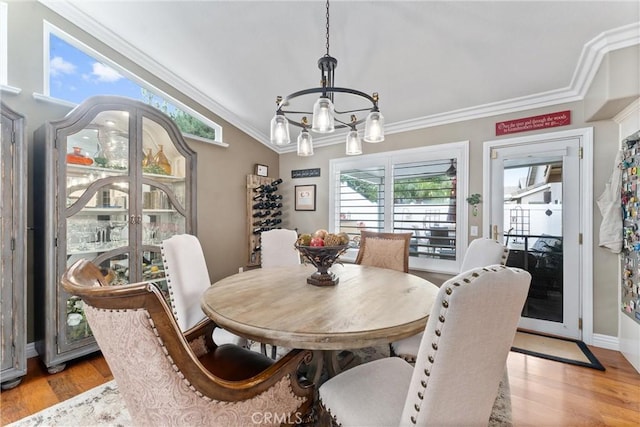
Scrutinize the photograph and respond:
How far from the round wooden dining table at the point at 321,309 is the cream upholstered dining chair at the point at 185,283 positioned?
25 cm

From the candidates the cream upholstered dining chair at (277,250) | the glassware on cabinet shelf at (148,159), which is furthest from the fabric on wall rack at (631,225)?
the glassware on cabinet shelf at (148,159)

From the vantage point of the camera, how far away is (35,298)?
7.52 feet

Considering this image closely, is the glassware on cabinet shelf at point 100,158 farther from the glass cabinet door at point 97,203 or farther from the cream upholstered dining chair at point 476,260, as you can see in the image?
the cream upholstered dining chair at point 476,260

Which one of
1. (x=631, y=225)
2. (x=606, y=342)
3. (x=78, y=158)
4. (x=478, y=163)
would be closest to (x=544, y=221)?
(x=631, y=225)

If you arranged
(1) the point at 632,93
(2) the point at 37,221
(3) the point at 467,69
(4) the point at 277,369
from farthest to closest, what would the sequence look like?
(3) the point at 467,69 < (2) the point at 37,221 < (1) the point at 632,93 < (4) the point at 277,369

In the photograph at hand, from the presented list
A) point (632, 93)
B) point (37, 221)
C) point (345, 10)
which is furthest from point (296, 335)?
point (632, 93)

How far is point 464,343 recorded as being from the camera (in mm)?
731

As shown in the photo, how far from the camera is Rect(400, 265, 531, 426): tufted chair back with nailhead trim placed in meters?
0.70

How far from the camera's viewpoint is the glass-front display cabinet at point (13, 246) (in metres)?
1.87

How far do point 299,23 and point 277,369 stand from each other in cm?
245

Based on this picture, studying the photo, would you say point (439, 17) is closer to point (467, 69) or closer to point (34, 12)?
point (467, 69)

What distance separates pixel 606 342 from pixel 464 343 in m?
2.84

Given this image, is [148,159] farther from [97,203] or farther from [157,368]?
[157,368]

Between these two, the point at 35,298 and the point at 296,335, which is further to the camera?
the point at 35,298
